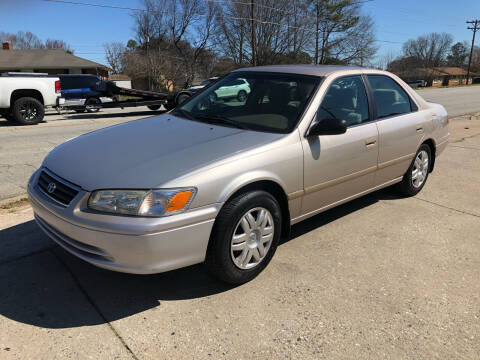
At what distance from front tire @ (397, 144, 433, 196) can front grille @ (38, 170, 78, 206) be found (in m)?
3.78

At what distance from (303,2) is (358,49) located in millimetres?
9324

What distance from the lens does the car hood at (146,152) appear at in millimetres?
2744

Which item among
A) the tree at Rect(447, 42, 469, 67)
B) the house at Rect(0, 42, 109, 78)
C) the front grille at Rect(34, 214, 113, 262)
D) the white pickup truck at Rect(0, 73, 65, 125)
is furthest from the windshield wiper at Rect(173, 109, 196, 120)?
the tree at Rect(447, 42, 469, 67)

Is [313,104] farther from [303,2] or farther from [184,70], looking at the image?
[184,70]

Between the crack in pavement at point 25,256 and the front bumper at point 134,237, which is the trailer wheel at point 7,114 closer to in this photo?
the crack in pavement at point 25,256

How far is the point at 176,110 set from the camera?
433 cm

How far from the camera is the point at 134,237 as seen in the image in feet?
8.34

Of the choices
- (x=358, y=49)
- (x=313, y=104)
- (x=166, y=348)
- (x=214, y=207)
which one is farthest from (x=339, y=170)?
(x=358, y=49)

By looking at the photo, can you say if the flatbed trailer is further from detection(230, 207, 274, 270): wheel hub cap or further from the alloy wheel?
detection(230, 207, 274, 270): wheel hub cap

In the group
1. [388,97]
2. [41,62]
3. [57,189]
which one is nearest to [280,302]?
[57,189]

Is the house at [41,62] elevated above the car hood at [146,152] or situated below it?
above

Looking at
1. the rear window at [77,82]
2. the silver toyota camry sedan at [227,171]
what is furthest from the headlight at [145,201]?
the rear window at [77,82]

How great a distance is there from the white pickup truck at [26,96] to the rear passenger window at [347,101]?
36.1 ft

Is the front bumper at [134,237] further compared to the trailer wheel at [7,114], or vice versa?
the trailer wheel at [7,114]
